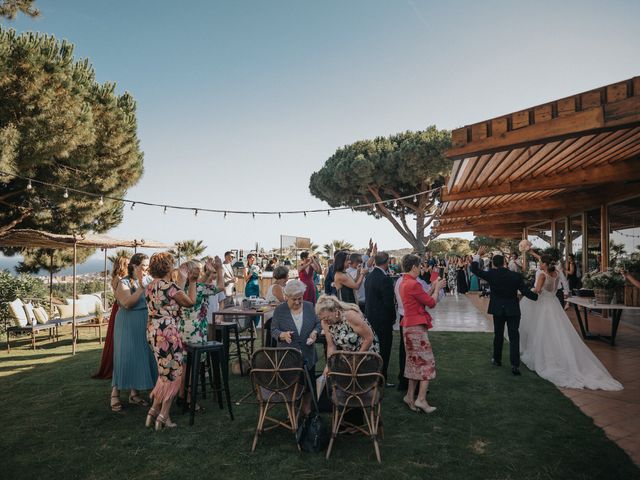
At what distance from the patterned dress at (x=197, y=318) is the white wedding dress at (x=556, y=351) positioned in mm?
3948

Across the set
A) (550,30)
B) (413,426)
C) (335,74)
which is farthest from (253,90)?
(413,426)

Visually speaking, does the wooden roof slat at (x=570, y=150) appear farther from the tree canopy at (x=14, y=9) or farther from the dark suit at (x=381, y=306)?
the tree canopy at (x=14, y=9)

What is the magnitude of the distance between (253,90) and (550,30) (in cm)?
778

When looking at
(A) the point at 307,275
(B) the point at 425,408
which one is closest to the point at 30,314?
(A) the point at 307,275

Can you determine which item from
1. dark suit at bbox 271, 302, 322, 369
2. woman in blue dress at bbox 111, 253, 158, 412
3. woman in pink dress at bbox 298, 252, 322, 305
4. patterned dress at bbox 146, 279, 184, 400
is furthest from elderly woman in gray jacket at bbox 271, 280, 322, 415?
woman in pink dress at bbox 298, 252, 322, 305

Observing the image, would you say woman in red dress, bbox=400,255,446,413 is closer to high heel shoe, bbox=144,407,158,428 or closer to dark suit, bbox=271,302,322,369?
dark suit, bbox=271,302,322,369

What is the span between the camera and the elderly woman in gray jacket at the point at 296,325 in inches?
136

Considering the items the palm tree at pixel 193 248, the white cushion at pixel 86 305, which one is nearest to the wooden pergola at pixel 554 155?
the white cushion at pixel 86 305

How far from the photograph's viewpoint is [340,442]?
3312mm

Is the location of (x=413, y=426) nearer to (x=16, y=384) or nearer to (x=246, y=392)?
(x=246, y=392)

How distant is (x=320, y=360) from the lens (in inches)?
238

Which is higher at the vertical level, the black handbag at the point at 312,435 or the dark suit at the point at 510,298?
the dark suit at the point at 510,298

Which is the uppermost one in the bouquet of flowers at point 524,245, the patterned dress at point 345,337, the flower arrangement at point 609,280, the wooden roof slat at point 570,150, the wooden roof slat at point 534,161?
the wooden roof slat at point 570,150

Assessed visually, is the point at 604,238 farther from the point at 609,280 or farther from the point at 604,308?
the point at 609,280
